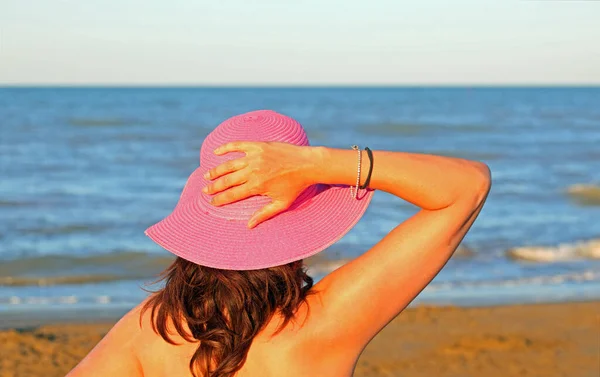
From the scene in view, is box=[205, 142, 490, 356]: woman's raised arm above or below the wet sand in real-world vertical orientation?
above

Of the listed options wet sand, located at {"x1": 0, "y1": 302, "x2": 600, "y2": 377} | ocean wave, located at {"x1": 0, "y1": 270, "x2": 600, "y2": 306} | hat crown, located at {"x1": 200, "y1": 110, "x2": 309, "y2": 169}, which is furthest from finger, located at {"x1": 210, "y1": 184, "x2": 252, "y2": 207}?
ocean wave, located at {"x1": 0, "y1": 270, "x2": 600, "y2": 306}

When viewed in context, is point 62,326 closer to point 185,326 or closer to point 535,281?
point 535,281

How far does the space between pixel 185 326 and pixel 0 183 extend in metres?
14.3

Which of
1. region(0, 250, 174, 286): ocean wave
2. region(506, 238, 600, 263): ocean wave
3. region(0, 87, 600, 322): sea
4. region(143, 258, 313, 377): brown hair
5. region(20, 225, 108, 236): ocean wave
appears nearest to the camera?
region(143, 258, 313, 377): brown hair

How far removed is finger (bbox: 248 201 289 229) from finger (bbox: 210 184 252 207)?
0.14 feet

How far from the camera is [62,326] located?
651 cm

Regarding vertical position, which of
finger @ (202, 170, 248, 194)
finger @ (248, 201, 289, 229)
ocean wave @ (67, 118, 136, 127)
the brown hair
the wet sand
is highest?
finger @ (202, 170, 248, 194)

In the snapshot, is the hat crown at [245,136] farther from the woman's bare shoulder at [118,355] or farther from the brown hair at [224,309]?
the woman's bare shoulder at [118,355]

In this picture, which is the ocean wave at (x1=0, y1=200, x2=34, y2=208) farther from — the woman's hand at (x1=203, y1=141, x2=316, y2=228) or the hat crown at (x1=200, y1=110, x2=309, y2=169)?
the woman's hand at (x1=203, y1=141, x2=316, y2=228)

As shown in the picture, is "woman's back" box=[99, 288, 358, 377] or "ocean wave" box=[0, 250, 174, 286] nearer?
"woman's back" box=[99, 288, 358, 377]

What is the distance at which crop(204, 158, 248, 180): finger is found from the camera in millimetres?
1562

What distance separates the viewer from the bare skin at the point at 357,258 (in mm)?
1565

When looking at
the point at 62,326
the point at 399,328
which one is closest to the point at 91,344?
the point at 62,326

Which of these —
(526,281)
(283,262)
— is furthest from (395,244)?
(526,281)
